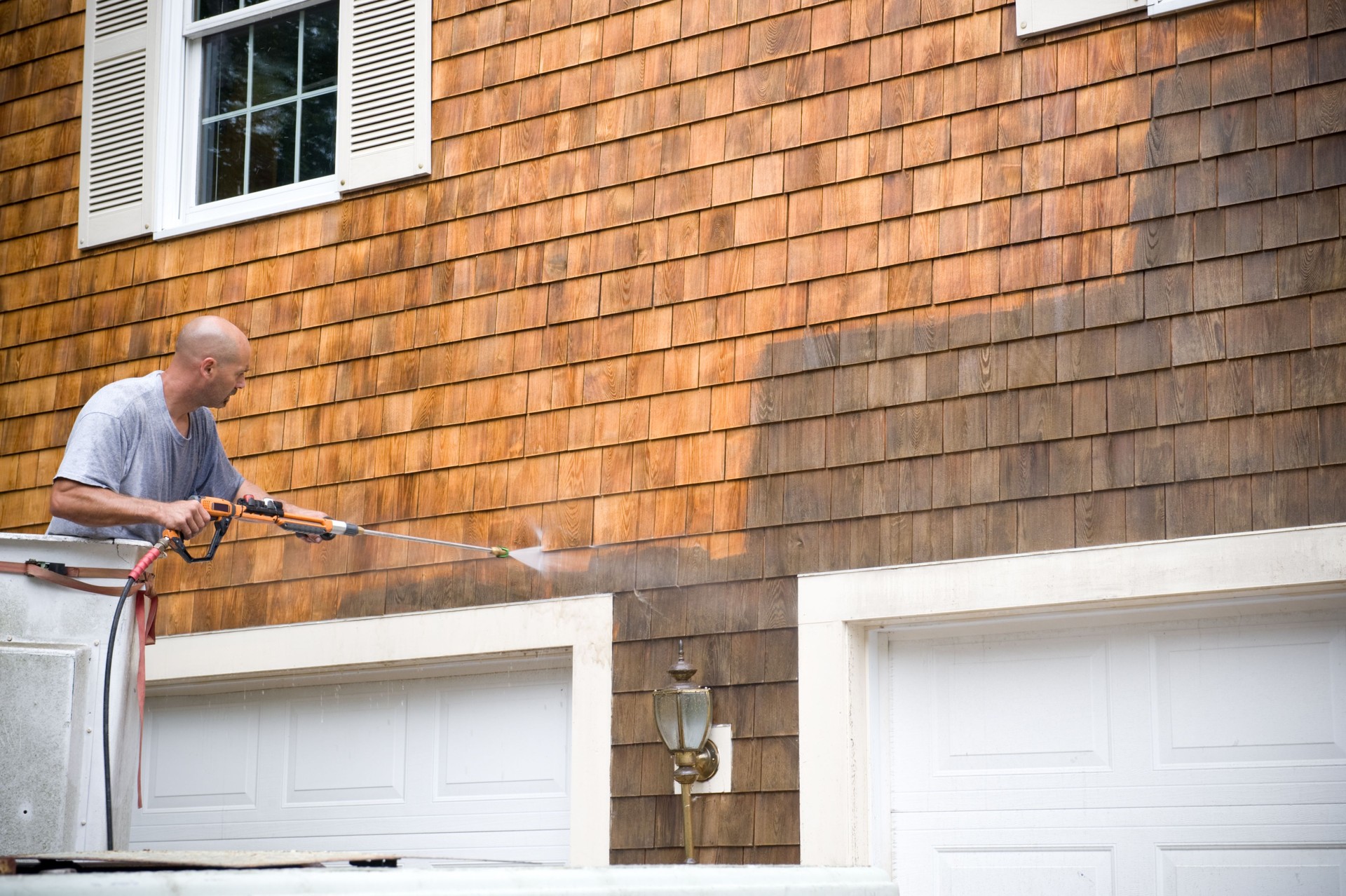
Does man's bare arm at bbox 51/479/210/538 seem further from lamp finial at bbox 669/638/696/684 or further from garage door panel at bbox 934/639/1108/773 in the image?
garage door panel at bbox 934/639/1108/773

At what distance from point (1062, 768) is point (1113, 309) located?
1362 millimetres

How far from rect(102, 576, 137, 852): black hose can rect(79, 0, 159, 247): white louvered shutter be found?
338cm

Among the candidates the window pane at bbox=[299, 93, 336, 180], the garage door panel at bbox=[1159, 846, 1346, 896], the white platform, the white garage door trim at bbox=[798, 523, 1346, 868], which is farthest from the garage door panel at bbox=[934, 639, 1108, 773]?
the window pane at bbox=[299, 93, 336, 180]

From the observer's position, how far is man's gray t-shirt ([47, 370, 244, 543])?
414cm

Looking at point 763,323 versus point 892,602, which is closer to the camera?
point 892,602

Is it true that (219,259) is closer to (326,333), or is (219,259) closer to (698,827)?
(326,333)

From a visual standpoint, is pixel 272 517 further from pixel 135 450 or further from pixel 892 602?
pixel 892 602

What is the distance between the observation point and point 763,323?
5.24m

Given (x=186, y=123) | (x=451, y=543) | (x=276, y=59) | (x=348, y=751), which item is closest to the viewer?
(x=451, y=543)

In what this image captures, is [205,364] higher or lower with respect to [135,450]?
higher

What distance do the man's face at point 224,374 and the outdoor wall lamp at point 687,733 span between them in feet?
5.38

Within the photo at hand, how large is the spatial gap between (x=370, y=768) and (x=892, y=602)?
227cm

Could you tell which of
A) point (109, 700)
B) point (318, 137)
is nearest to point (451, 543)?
point (109, 700)

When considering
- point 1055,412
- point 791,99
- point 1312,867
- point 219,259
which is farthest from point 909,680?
point 219,259
